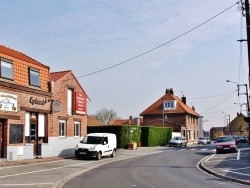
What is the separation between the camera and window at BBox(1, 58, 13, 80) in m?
25.0

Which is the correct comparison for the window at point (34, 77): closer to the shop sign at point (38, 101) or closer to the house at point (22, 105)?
the house at point (22, 105)

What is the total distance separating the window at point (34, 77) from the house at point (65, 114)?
158cm

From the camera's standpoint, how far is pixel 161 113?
75375mm

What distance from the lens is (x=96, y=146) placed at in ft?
94.5

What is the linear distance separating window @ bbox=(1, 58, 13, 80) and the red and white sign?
9837mm

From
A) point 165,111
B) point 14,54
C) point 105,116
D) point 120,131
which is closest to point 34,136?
point 14,54

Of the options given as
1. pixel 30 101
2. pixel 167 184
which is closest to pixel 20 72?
pixel 30 101

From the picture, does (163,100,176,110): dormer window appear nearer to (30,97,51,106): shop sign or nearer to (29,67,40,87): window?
(30,97,51,106): shop sign

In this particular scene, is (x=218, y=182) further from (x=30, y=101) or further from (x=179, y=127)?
(x=179, y=127)

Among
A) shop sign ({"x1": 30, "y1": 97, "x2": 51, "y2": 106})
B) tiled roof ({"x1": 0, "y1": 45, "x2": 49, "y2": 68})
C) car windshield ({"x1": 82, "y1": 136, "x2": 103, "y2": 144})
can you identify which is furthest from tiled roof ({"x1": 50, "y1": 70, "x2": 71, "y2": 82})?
car windshield ({"x1": 82, "y1": 136, "x2": 103, "y2": 144})

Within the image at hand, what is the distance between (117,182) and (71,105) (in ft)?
65.1

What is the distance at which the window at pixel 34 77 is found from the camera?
92.6 feet

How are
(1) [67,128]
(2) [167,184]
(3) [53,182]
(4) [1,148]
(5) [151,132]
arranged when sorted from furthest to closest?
1. (5) [151,132]
2. (1) [67,128]
3. (4) [1,148]
4. (3) [53,182]
5. (2) [167,184]

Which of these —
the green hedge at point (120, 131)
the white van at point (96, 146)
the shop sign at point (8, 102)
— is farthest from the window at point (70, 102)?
the green hedge at point (120, 131)
